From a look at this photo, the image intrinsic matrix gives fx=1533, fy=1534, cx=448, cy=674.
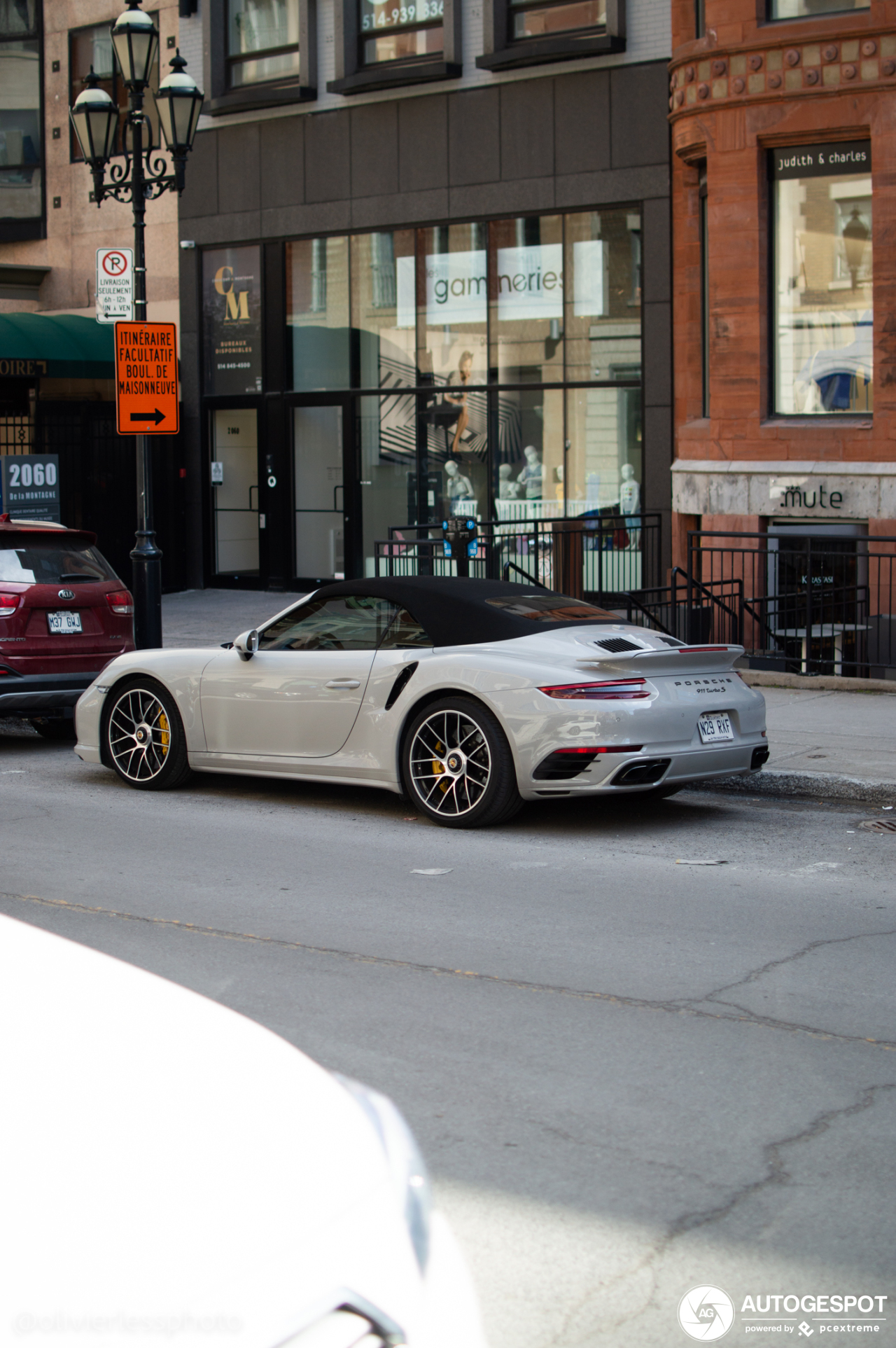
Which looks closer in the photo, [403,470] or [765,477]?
[765,477]

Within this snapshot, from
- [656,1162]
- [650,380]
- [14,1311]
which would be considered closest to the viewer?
[14,1311]

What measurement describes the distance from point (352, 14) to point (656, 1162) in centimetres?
1970

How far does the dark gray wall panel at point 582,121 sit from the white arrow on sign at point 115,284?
6.62m

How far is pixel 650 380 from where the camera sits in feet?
61.5

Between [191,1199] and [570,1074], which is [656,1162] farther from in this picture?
[191,1199]

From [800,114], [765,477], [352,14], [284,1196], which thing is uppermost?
[352,14]

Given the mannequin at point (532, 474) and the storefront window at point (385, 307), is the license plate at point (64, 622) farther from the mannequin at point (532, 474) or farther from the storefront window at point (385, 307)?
the storefront window at point (385, 307)

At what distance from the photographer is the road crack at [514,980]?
5145mm

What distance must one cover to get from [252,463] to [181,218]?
3.80 meters

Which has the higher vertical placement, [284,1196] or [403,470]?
[403,470]

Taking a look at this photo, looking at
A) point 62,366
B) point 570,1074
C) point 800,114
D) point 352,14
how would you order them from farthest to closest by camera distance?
1. point 62,366
2. point 352,14
3. point 800,114
4. point 570,1074

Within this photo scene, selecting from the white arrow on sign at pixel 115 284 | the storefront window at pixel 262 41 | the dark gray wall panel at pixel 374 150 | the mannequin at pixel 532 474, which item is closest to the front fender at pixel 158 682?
the white arrow on sign at pixel 115 284

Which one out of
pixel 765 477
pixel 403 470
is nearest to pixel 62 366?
pixel 403 470

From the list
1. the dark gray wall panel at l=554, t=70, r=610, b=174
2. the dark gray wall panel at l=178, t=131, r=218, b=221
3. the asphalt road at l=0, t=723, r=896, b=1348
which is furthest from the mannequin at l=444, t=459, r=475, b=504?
the asphalt road at l=0, t=723, r=896, b=1348
